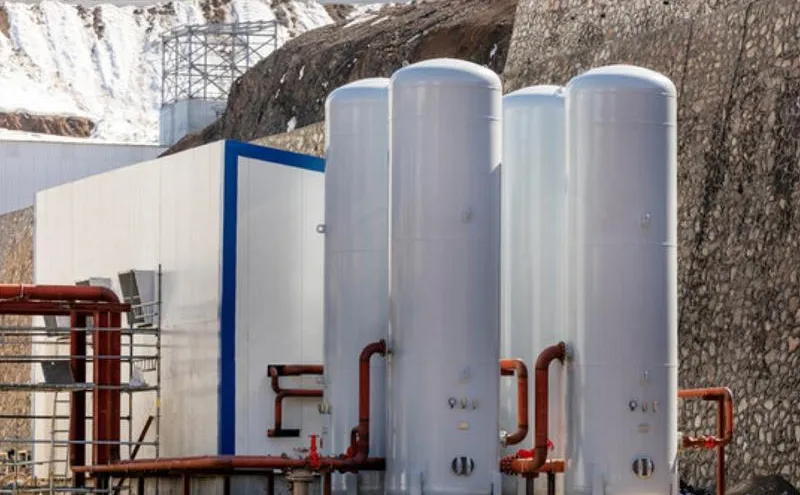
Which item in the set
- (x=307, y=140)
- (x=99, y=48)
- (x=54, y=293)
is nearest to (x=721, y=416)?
(x=54, y=293)

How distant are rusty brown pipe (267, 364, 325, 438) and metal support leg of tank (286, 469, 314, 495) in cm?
252

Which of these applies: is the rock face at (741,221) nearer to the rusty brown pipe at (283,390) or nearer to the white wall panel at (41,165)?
the rusty brown pipe at (283,390)

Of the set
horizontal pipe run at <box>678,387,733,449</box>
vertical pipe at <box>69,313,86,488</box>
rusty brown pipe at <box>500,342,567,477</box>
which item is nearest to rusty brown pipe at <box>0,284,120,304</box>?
vertical pipe at <box>69,313,86,488</box>

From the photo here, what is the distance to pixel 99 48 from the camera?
93.8m

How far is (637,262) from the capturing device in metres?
15.7

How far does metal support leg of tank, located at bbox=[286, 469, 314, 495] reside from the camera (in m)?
15.8

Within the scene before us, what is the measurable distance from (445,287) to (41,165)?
32.1 meters

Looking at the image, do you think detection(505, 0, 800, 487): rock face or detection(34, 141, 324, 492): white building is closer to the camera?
detection(34, 141, 324, 492): white building

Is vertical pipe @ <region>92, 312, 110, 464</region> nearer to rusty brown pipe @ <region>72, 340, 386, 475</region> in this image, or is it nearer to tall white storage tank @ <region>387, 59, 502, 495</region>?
rusty brown pipe @ <region>72, 340, 386, 475</region>

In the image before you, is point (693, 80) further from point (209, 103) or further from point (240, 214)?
point (209, 103)

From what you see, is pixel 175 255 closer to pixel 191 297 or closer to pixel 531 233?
pixel 191 297

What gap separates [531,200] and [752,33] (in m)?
4.93

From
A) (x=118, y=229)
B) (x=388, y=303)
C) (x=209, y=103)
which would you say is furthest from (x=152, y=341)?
(x=209, y=103)

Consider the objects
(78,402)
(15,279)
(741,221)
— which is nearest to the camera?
(78,402)
